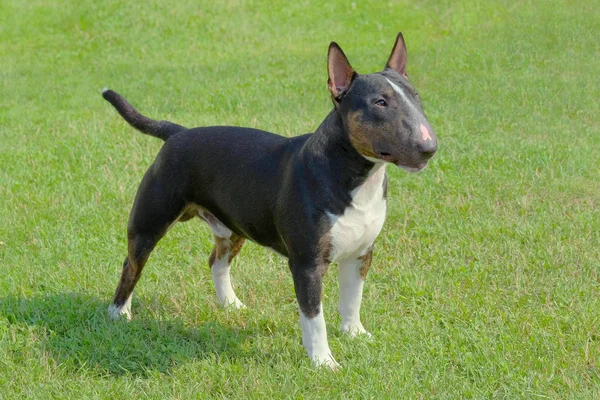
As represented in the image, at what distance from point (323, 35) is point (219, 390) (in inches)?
532

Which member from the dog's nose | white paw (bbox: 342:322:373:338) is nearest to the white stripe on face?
the dog's nose

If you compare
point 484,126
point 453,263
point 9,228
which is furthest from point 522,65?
point 9,228

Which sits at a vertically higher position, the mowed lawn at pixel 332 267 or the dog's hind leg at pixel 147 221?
the dog's hind leg at pixel 147 221

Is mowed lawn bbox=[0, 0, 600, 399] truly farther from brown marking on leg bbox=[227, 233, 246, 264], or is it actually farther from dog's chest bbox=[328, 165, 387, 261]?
dog's chest bbox=[328, 165, 387, 261]

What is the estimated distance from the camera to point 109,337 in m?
5.81

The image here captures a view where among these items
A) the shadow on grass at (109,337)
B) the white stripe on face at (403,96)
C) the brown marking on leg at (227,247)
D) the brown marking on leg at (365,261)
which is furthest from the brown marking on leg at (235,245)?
the white stripe on face at (403,96)

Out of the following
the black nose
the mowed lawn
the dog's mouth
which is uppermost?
the black nose

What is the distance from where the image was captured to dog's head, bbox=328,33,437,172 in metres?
4.58

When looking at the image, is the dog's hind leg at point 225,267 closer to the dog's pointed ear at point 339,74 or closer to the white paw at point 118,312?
the white paw at point 118,312

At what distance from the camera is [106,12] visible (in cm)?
1867

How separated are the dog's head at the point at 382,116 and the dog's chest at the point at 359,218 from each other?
0.24m

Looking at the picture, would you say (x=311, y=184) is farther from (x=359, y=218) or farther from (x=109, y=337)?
(x=109, y=337)

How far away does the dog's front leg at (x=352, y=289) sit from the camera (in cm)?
552

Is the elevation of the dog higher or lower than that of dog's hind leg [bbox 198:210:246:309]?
higher
